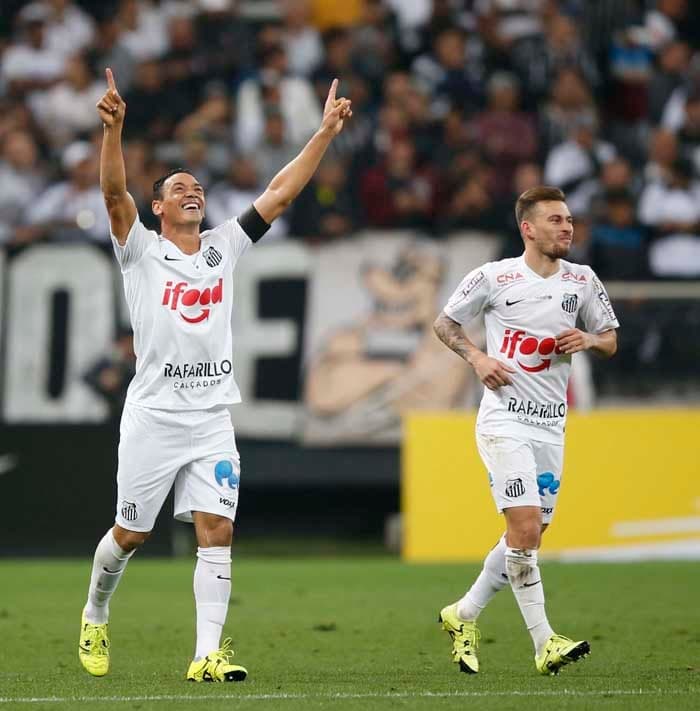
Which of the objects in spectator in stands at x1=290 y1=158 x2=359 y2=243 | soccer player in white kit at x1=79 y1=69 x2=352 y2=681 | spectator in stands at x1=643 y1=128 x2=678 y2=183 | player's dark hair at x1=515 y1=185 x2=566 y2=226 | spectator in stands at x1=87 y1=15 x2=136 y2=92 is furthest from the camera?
spectator in stands at x1=87 y1=15 x2=136 y2=92

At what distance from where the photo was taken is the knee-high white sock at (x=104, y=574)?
8.70 meters

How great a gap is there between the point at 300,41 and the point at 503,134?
3.06 m

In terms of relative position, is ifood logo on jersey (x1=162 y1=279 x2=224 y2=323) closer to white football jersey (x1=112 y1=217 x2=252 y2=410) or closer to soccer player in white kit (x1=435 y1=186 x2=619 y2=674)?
white football jersey (x1=112 y1=217 x2=252 y2=410)

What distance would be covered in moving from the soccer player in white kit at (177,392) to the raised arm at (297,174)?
1.32 feet

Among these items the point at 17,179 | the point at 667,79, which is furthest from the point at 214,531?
the point at 667,79

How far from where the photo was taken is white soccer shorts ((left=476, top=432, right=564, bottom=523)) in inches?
342

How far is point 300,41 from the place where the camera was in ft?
67.7

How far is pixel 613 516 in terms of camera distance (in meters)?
16.5

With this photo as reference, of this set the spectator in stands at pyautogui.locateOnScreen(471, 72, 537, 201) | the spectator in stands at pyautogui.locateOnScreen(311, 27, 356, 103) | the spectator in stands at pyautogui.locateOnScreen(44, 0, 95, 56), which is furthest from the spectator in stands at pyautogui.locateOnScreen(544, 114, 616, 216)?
the spectator in stands at pyautogui.locateOnScreen(44, 0, 95, 56)

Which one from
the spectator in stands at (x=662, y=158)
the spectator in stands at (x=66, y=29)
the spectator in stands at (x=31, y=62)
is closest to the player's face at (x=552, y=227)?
the spectator in stands at (x=662, y=158)

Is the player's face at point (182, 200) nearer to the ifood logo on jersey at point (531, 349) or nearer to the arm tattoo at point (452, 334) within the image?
the arm tattoo at point (452, 334)

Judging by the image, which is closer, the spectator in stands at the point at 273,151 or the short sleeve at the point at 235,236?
the short sleeve at the point at 235,236

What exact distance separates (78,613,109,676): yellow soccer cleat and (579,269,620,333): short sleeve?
3178 millimetres

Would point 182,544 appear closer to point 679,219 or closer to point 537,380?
point 679,219
